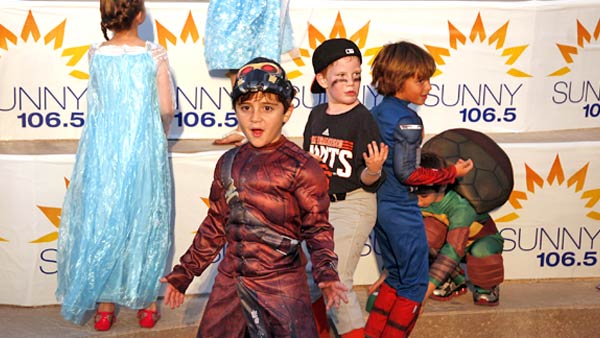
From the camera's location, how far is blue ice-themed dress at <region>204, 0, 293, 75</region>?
6574 mm

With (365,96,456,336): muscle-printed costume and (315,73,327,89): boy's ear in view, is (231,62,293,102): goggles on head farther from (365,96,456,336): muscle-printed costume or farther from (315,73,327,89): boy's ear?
(365,96,456,336): muscle-printed costume

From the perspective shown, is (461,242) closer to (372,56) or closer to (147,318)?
(372,56)

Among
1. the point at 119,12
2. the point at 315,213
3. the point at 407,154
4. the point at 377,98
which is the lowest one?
the point at 315,213

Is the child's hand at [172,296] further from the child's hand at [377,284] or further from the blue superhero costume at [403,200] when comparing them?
the child's hand at [377,284]

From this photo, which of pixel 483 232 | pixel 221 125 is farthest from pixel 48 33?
pixel 483 232

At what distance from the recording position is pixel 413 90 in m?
5.14

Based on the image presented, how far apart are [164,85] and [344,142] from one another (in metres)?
1.10

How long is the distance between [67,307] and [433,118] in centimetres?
309

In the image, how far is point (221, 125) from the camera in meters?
6.81

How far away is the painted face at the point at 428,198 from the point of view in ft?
19.0

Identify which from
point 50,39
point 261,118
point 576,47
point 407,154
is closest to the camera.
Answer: point 261,118

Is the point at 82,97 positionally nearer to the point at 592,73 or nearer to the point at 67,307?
the point at 67,307

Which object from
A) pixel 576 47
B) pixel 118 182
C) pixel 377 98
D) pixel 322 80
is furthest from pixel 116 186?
pixel 576 47

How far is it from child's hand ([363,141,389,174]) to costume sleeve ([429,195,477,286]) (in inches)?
51.4
